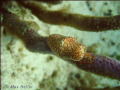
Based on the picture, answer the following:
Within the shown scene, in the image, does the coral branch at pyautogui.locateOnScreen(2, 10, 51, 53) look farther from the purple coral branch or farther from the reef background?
the purple coral branch

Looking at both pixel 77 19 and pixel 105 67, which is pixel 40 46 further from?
pixel 105 67

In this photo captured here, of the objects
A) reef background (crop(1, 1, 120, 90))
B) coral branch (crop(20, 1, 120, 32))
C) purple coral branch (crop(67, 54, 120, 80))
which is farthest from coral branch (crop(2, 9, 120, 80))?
coral branch (crop(20, 1, 120, 32))

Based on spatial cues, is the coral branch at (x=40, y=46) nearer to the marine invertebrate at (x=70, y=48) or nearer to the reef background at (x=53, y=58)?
the reef background at (x=53, y=58)

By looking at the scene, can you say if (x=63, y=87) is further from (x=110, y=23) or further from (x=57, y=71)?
(x=110, y=23)

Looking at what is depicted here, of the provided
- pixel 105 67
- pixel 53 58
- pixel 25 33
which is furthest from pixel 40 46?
pixel 53 58

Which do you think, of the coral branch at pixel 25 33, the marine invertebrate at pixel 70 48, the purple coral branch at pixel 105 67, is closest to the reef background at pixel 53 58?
the coral branch at pixel 25 33

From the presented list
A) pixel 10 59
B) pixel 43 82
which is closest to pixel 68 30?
pixel 43 82
